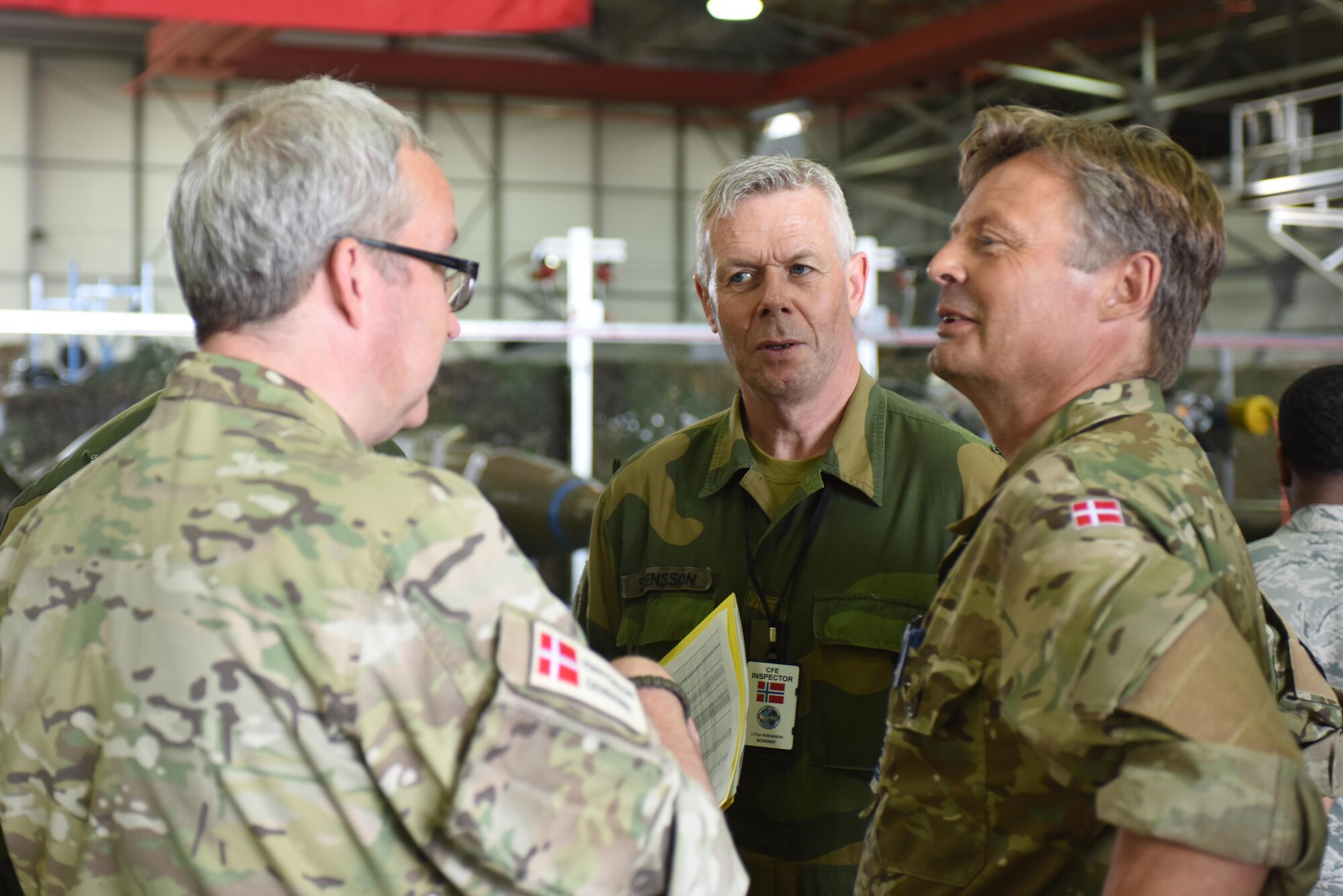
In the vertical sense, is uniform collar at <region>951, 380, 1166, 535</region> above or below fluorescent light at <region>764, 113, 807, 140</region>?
below

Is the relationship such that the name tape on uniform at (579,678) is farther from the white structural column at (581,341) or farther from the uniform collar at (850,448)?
the white structural column at (581,341)

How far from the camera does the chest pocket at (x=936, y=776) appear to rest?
1223 mm

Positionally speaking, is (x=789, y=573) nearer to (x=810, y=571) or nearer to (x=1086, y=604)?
(x=810, y=571)

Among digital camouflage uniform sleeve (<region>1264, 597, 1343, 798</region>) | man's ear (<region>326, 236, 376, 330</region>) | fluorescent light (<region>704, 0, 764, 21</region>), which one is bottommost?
digital camouflage uniform sleeve (<region>1264, 597, 1343, 798</region>)

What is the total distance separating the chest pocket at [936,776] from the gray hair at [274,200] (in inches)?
28.4

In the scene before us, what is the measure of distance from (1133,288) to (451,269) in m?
0.78

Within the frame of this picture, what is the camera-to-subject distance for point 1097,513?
108 cm

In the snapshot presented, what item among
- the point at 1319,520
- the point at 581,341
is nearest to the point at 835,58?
the point at 581,341

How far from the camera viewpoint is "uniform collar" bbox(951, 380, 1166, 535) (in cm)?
127

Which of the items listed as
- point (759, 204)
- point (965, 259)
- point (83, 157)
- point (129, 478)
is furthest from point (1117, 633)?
point (83, 157)

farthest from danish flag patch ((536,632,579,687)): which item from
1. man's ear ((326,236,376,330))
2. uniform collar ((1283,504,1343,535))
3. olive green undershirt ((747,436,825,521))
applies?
uniform collar ((1283,504,1343,535))

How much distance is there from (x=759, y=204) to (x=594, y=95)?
14.9 m

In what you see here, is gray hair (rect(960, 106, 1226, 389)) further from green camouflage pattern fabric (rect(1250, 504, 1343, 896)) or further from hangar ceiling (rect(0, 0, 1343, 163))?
hangar ceiling (rect(0, 0, 1343, 163))

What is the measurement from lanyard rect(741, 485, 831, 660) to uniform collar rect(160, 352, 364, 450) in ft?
3.03
